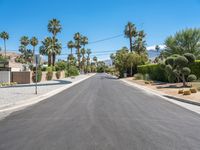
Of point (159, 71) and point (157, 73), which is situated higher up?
point (159, 71)

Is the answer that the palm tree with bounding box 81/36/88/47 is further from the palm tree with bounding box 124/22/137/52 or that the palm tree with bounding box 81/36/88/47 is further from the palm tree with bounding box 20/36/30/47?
the palm tree with bounding box 124/22/137/52

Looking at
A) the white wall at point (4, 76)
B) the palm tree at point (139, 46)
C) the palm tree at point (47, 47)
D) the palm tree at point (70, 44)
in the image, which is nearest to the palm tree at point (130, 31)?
the palm tree at point (139, 46)

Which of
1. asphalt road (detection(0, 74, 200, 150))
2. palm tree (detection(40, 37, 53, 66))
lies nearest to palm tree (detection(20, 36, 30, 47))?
palm tree (detection(40, 37, 53, 66))

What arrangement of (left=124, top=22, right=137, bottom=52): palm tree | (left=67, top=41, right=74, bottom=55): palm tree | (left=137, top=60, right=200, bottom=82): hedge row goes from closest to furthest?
(left=137, top=60, right=200, bottom=82): hedge row → (left=124, top=22, right=137, bottom=52): palm tree → (left=67, top=41, right=74, bottom=55): palm tree

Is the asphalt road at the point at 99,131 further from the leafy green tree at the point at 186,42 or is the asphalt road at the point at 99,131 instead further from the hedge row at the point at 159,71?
the leafy green tree at the point at 186,42

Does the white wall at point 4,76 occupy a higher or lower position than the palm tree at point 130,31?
lower

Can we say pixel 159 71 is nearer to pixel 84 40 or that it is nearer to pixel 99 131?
pixel 99 131

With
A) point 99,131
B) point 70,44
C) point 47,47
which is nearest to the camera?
point 99,131

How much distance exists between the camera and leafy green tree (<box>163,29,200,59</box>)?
3972 cm

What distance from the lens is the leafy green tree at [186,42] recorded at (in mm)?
39719

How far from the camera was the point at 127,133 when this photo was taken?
7008 millimetres

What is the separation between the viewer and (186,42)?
132ft

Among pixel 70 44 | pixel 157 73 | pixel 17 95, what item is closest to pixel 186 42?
pixel 157 73

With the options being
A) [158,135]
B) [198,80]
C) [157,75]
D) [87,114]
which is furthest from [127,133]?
[157,75]
